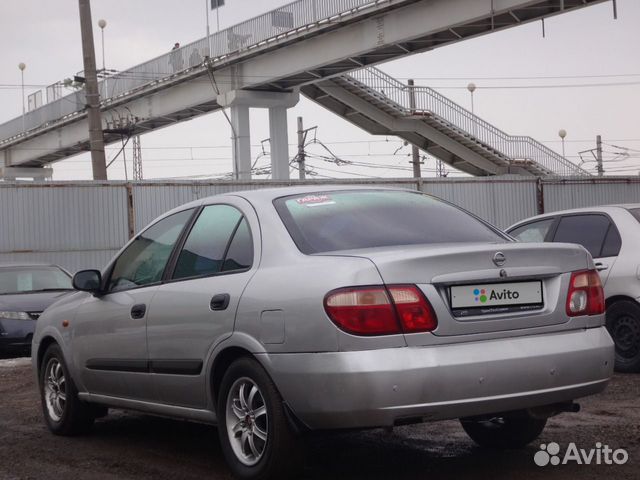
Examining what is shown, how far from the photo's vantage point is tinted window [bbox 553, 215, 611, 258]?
947 centimetres

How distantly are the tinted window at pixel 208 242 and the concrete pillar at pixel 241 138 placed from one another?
3201 centimetres

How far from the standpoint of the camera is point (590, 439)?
595cm

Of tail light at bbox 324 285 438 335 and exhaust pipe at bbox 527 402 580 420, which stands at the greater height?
tail light at bbox 324 285 438 335

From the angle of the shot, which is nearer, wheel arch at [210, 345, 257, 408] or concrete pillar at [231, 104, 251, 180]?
wheel arch at [210, 345, 257, 408]

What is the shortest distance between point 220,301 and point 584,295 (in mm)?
1898

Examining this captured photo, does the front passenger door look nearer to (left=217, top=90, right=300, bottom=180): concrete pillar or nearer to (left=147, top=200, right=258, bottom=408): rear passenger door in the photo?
(left=147, top=200, right=258, bottom=408): rear passenger door

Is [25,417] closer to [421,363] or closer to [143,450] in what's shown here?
[143,450]

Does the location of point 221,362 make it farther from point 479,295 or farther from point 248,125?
point 248,125

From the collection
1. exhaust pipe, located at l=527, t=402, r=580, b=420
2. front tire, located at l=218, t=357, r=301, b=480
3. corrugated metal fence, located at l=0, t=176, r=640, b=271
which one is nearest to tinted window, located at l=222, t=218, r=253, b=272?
front tire, located at l=218, t=357, r=301, b=480

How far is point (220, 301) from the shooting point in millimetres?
5285

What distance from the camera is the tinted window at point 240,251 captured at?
5.37m

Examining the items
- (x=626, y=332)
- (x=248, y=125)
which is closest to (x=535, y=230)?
(x=626, y=332)

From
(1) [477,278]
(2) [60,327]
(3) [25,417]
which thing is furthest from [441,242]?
(3) [25,417]

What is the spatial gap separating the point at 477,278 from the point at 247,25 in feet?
107
